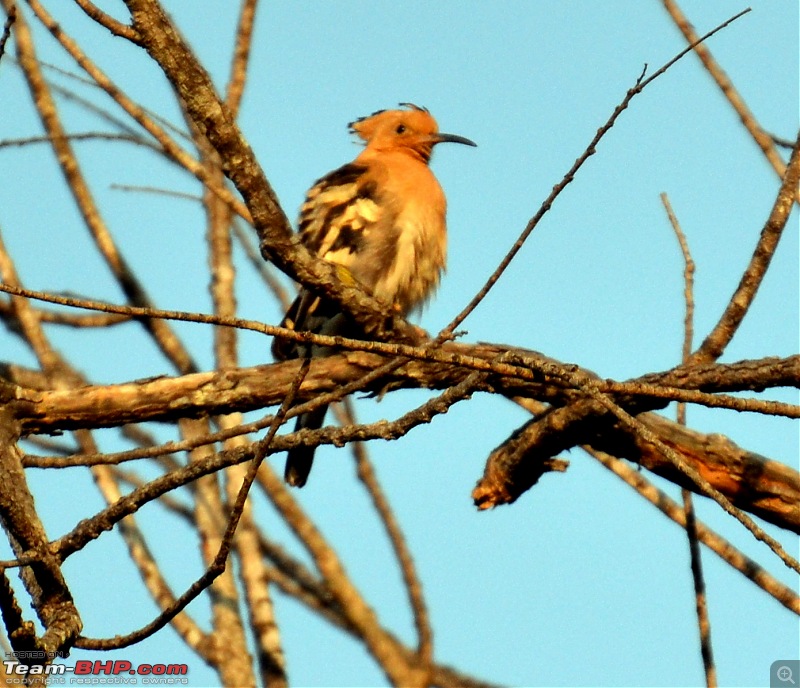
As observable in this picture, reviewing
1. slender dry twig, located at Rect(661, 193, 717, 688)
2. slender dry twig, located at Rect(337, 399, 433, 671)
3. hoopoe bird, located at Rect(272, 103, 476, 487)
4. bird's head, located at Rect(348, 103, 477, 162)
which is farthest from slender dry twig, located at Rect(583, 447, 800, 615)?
bird's head, located at Rect(348, 103, 477, 162)

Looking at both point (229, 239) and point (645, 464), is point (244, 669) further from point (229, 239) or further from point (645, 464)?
point (229, 239)

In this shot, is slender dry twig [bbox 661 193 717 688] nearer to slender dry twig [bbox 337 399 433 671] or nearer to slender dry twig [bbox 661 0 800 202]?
A: slender dry twig [bbox 661 0 800 202]

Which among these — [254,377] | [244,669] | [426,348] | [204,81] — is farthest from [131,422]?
[426,348]

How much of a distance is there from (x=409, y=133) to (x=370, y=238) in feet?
4.32

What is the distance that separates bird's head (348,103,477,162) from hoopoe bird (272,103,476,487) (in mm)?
505

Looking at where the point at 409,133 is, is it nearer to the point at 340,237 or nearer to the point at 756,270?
the point at 340,237

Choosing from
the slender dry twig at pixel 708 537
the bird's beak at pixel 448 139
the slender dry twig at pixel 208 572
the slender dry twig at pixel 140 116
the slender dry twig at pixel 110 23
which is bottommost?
the slender dry twig at pixel 208 572

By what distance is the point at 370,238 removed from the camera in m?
5.62

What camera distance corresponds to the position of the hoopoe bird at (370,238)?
5.52 m

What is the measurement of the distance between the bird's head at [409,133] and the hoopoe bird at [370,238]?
505mm

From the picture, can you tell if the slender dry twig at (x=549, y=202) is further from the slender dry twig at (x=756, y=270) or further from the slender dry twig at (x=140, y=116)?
the slender dry twig at (x=140, y=116)

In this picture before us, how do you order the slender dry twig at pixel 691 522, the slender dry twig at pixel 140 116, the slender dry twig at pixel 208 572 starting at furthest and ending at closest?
the slender dry twig at pixel 140 116 < the slender dry twig at pixel 691 522 < the slender dry twig at pixel 208 572

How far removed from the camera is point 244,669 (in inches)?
172

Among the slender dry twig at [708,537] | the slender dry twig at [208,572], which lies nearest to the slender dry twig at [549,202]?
the slender dry twig at [208,572]
